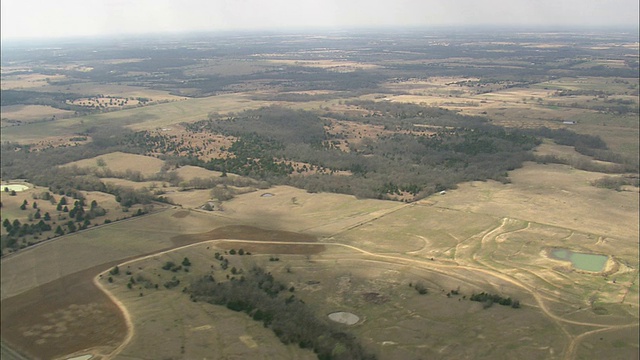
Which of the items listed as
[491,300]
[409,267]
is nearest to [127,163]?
[409,267]

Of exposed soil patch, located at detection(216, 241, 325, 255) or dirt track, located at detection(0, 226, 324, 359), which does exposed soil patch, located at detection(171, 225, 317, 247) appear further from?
dirt track, located at detection(0, 226, 324, 359)

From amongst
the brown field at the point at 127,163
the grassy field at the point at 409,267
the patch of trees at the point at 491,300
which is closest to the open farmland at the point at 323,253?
the patch of trees at the point at 491,300

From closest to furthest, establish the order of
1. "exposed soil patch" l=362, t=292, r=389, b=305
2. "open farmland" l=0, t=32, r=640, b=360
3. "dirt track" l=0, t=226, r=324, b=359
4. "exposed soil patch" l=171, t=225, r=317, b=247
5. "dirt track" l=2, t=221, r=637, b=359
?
"dirt track" l=0, t=226, r=324, b=359, "dirt track" l=2, t=221, r=637, b=359, "open farmland" l=0, t=32, r=640, b=360, "exposed soil patch" l=362, t=292, r=389, b=305, "exposed soil patch" l=171, t=225, r=317, b=247

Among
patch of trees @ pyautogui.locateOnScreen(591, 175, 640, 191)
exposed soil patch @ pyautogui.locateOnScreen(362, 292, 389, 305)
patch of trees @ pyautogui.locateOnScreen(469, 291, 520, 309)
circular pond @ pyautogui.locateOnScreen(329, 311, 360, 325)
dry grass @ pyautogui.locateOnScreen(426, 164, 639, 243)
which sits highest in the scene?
patch of trees @ pyautogui.locateOnScreen(591, 175, 640, 191)

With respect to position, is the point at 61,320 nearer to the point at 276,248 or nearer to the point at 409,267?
the point at 276,248

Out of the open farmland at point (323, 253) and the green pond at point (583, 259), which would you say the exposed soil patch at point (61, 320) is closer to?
the open farmland at point (323, 253)

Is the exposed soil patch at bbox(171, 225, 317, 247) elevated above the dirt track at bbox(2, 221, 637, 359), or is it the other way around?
the dirt track at bbox(2, 221, 637, 359)

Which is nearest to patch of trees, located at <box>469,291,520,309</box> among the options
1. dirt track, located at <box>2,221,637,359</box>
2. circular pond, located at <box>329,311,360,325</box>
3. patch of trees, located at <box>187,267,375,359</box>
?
dirt track, located at <box>2,221,637,359</box>
